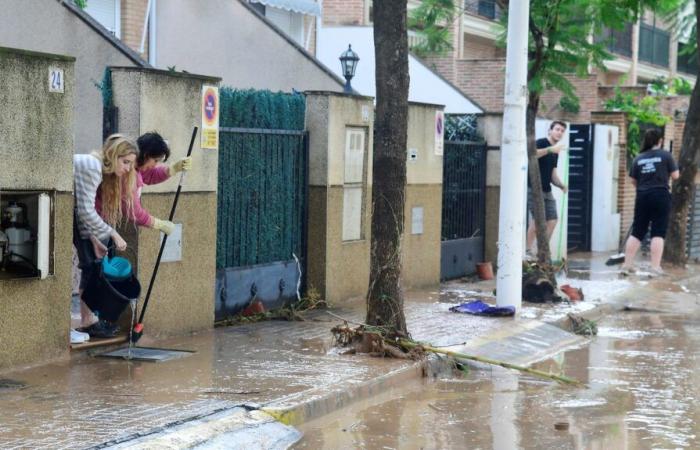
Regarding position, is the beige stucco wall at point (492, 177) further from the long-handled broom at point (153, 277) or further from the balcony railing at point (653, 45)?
the balcony railing at point (653, 45)

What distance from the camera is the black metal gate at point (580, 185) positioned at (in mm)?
21188

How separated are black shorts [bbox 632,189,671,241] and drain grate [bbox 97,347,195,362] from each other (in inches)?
356

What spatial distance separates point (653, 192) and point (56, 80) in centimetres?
1021

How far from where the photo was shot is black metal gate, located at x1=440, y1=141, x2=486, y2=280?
16.2 m

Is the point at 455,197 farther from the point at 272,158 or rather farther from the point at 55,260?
the point at 55,260

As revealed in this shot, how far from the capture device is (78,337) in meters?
9.39

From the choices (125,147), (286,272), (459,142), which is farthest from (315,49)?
(125,147)

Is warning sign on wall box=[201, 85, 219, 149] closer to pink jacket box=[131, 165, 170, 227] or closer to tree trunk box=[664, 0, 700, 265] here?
pink jacket box=[131, 165, 170, 227]

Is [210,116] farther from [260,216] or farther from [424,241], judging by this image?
[424,241]

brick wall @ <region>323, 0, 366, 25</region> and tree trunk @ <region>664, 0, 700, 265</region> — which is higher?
brick wall @ <region>323, 0, 366, 25</region>

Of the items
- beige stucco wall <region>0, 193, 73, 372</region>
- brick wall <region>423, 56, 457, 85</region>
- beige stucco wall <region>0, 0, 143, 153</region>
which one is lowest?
beige stucco wall <region>0, 193, 73, 372</region>


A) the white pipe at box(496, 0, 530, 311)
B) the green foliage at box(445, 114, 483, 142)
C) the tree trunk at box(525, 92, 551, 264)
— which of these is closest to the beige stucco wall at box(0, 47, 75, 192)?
the white pipe at box(496, 0, 530, 311)

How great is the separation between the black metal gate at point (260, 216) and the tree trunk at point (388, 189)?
173 centimetres

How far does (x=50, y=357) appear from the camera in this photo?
354 inches
